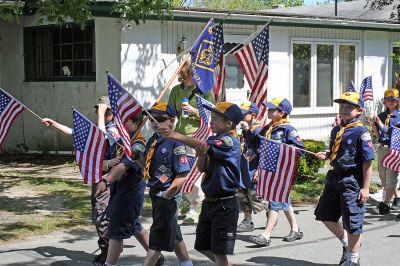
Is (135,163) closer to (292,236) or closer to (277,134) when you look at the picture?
(277,134)

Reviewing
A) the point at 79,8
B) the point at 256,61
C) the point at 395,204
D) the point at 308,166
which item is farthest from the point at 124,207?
the point at 308,166

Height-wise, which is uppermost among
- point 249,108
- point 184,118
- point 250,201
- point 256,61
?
point 256,61

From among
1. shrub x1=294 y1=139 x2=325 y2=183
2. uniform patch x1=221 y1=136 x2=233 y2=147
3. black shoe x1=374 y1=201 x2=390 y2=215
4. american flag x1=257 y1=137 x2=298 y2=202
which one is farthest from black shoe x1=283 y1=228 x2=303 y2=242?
shrub x1=294 y1=139 x2=325 y2=183

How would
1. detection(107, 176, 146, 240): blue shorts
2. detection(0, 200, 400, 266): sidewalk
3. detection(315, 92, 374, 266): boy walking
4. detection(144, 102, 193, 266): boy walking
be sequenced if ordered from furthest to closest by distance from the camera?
detection(0, 200, 400, 266): sidewalk, detection(315, 92, 374, 266): boy walking, detection(107, 176, 146, 240): blue shorts, detection(144, 102, 193, 266): boy walking

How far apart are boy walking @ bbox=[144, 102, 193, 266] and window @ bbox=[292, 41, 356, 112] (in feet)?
35.9

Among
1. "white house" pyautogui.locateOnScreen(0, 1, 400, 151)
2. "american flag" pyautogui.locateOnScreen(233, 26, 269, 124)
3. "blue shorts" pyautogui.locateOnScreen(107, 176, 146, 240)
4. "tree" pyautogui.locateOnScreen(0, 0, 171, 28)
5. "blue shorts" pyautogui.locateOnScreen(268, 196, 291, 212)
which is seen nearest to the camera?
"blue shorts" pyautogui.locateOnScreen(107, 176, 146, 240)

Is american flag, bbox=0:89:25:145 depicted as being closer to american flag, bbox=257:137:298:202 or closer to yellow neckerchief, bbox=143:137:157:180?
yellow neckerchief, bbox=143:137:157:180

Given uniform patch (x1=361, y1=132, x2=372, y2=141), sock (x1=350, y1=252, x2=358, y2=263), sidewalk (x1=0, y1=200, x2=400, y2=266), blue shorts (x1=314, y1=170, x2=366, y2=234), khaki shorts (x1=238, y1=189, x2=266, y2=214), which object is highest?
uniform patch (x1=361, y1=132, x2=372, y2=141)

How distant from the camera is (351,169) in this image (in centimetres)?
623

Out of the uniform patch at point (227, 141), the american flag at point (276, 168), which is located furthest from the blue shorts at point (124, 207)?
the american flag at point (276, 168)

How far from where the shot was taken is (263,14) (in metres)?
15.0

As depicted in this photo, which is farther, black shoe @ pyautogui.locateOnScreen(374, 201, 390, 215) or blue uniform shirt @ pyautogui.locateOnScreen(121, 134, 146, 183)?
black shoe @ pyautogui.locateOnScreen(374, 201, 390, 215)

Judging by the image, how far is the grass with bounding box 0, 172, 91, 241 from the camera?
26.3ft

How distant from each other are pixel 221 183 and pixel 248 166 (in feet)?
7.65
